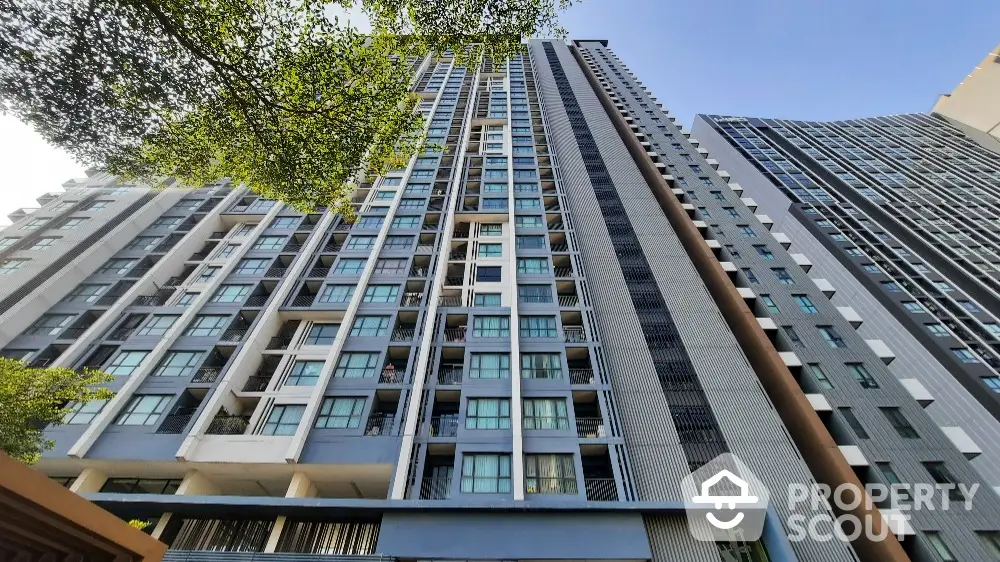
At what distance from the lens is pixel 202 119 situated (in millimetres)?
16359

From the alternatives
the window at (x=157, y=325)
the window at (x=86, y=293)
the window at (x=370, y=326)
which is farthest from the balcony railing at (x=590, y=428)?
the window at (x=86, y=293)

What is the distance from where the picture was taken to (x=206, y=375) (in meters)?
24.2

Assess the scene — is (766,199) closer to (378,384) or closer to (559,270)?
(559,270)

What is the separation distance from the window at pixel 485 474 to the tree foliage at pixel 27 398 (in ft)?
45.4

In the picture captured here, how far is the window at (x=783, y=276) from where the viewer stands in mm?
32963

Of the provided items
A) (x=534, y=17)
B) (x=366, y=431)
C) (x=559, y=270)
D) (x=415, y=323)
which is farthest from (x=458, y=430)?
(x=534, y=17)

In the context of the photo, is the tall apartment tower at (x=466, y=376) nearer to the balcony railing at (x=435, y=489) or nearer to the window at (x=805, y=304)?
the balcony railing at (x=435, y=489)

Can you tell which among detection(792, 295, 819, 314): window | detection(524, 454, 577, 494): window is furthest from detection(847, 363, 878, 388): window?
detection(524, 454, 577, 494): window

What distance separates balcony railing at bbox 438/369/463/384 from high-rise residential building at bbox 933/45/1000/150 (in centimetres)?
9102

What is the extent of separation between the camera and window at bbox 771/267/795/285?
108ft

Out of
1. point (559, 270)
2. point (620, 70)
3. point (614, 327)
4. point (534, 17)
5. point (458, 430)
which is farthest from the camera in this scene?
point (620, 70)

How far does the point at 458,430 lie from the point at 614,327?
12163mm

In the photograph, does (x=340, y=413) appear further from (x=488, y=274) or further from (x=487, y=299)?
(x=488, y=274)

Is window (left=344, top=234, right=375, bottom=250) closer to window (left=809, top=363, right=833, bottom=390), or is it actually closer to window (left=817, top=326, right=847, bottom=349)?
window (left=809, top=363, right=833, bottom=390)
